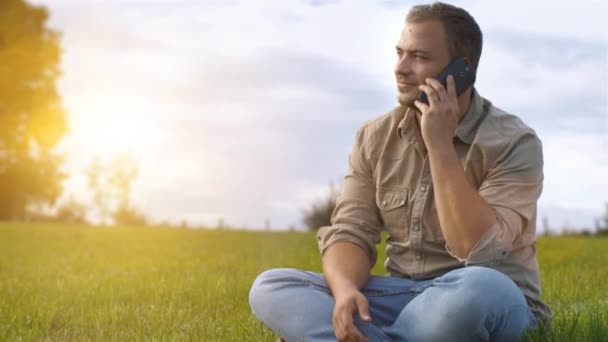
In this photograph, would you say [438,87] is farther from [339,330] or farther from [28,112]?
[28,112]

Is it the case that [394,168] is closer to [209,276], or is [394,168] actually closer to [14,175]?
[209,276]

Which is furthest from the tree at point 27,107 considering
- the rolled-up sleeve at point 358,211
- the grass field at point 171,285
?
the rolled-up sleeve at point 358,211

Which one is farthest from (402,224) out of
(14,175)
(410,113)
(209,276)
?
(14,175)

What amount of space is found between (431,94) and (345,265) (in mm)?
1012

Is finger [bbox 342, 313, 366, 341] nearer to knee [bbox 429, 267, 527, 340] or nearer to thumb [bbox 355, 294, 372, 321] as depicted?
thumb [bbox 355, 294, 372, 321]

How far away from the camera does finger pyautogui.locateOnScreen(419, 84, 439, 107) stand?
159 inches

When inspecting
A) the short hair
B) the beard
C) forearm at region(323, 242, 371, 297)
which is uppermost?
the short hair

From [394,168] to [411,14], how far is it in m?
0.86

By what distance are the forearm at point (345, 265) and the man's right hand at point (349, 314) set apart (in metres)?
0.19

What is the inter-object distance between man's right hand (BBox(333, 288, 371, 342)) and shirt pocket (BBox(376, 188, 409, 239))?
0.71 m

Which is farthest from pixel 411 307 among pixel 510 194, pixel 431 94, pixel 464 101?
pixel 464 101

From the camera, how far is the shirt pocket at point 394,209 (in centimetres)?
443

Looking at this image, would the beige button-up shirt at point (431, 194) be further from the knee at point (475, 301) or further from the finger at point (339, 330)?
the finger at point (339, 330)

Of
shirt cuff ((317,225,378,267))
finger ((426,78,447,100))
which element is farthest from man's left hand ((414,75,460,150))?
shirt cuff ((317,225,378,267))
